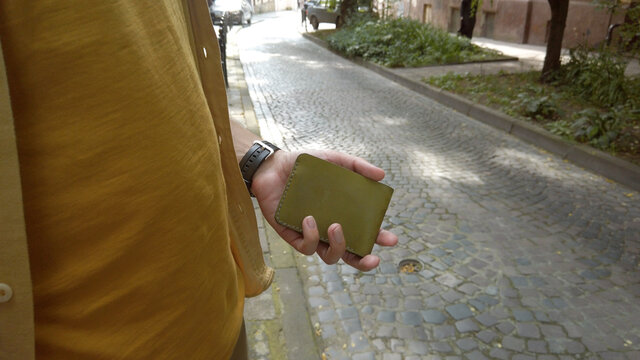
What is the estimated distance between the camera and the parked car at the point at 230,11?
9.31 m

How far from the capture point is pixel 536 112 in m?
6.76

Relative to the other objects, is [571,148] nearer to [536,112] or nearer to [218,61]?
[536,112]

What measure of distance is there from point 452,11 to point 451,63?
903 centimetres

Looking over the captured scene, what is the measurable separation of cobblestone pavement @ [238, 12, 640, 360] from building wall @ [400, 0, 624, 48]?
6828 mm

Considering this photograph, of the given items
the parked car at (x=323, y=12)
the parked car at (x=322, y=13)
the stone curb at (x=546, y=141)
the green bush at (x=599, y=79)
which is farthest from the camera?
the parked car at (x=322, y=13)

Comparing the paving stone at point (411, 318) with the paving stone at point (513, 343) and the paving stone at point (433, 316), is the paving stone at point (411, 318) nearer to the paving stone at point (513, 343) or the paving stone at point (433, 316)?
the paving stone at point (433, 316)

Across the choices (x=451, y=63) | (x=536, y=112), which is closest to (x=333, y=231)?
(x=536, y=112)

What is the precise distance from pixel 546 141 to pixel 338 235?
5.54m

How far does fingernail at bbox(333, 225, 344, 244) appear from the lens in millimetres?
1240

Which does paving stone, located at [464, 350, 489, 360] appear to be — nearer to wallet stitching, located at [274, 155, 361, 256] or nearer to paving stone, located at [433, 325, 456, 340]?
paving stone, located at [433, 325, 456, 340]

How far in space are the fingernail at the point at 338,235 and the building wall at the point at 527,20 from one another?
10.9 m

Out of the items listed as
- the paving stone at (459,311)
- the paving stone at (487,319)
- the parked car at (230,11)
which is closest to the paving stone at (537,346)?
the paving stone at (487,319)

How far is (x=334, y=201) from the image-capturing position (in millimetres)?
1372

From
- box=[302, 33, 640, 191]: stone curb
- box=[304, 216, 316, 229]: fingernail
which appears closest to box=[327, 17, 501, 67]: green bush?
box=[302, 33, 640, 191]: stone curb
